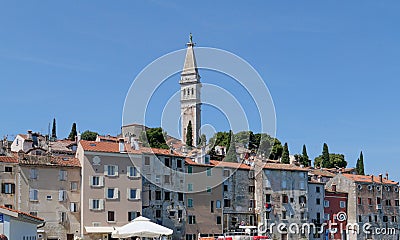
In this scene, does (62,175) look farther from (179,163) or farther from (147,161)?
(179,163)

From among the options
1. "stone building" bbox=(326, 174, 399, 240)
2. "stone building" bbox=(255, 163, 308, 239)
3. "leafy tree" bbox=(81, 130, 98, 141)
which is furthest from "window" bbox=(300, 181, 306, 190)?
"leafy tree" bbox=(81, 130, 98, 141)

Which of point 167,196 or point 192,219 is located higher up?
point 167,196

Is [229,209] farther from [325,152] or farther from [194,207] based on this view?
[325,152]

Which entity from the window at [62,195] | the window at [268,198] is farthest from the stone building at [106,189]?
the window at [268,198]

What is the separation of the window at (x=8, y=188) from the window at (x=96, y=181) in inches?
283

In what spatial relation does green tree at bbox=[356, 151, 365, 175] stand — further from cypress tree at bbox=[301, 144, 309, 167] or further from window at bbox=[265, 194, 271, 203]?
window at bbox=[265, 194, 271, 203]

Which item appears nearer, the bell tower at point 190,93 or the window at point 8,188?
the window at point 8,188

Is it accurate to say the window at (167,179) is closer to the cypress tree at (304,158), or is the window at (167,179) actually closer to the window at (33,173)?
the window at (33,173)

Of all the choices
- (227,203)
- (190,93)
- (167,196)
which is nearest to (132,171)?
(167,196)

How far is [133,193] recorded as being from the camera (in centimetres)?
6506

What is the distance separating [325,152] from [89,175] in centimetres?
6448

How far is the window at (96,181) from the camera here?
63000 mm

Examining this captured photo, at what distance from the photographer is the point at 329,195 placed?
8781 centimetres

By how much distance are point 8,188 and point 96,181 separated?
26.4 ft
